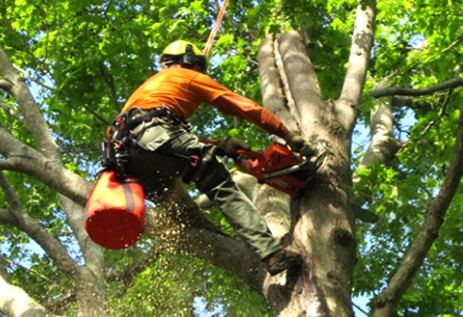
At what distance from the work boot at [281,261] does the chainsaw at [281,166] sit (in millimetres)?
642

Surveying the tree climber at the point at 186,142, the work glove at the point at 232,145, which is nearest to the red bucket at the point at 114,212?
the tree climber at the point at 186,142

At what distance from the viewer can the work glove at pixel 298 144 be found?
15.0 ft

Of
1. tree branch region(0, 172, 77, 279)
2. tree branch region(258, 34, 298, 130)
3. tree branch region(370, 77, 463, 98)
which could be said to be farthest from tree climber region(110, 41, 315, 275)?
tree branch region(370, 77, 463, 98)

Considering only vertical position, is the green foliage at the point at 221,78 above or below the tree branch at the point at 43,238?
above

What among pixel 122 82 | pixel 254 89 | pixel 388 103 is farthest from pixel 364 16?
pixel 122 82

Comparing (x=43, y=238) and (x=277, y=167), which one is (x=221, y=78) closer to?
(x=43, y=238)

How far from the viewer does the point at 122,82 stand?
Answer: 8.44 meters

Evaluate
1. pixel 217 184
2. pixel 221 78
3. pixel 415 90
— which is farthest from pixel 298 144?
pixel 221 78

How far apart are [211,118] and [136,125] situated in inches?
244

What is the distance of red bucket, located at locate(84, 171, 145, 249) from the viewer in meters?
4.13

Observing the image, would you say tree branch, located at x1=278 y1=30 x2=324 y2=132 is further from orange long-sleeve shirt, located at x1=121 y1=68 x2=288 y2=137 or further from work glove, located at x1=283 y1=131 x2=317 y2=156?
orange long-sleeve shirt, located at x1=121 y1=68 x2=288 y2=137

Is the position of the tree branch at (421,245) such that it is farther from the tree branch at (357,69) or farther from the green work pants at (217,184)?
the tree branch at (357,69)

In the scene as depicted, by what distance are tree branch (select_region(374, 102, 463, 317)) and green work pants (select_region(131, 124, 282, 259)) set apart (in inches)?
28.0

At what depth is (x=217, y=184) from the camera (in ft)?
14.5
